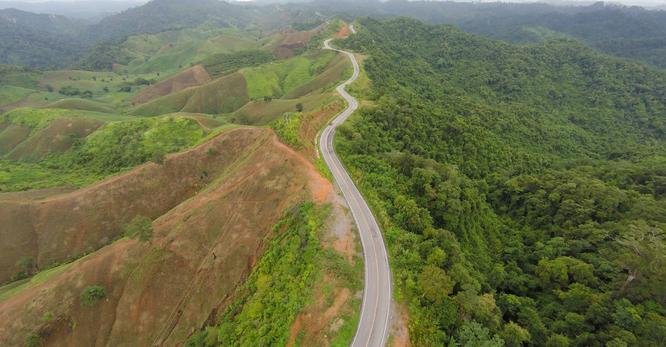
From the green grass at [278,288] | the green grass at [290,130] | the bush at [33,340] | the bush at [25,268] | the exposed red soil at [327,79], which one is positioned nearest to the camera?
the green grass at [278,288]

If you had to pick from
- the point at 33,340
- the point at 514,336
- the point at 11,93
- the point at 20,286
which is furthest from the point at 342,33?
the point at 11,93

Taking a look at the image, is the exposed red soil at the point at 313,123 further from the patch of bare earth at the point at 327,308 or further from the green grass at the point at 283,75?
the green grass at the point at 283,75

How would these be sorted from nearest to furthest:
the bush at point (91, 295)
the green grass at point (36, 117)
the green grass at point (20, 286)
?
the bush at point (91, 295) < the green grass at point (20, 286) < the green grass at point (36, 117)

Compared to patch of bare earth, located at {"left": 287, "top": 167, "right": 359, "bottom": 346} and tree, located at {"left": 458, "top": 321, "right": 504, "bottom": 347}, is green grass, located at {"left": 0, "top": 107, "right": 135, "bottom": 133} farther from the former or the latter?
tree, located at {"left": 458, "top": 321, "right": 504, "bottom": 347}

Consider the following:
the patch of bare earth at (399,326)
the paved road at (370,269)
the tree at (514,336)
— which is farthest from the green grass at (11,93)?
the tree at (514,336)

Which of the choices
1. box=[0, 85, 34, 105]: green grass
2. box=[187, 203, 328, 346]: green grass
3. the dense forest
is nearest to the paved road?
the dense forest

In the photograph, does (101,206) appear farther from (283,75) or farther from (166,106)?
(283,75)
